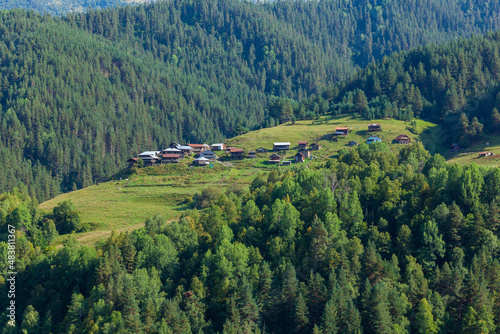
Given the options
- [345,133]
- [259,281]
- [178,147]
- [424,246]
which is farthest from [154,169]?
[424,246]

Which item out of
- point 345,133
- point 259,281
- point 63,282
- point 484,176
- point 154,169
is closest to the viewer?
point 259,281

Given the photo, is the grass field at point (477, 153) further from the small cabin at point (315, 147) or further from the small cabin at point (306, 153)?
the small cabin at point (306, 153)

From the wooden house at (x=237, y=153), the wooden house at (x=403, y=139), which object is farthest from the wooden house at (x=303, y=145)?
the wooden house at (x=403, y=139)

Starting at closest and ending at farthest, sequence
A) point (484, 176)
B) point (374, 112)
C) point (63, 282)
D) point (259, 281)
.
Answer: point (259, 281)
point (63, 282)
point (484, 176)
point (374, 112)

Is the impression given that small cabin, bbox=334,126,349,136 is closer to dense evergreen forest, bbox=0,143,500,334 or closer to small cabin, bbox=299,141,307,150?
small cabin, bbox=299,141,307,150

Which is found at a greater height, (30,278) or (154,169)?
(154,169)

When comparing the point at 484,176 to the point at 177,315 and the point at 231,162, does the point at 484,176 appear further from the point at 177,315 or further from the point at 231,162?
the point at 231,162
